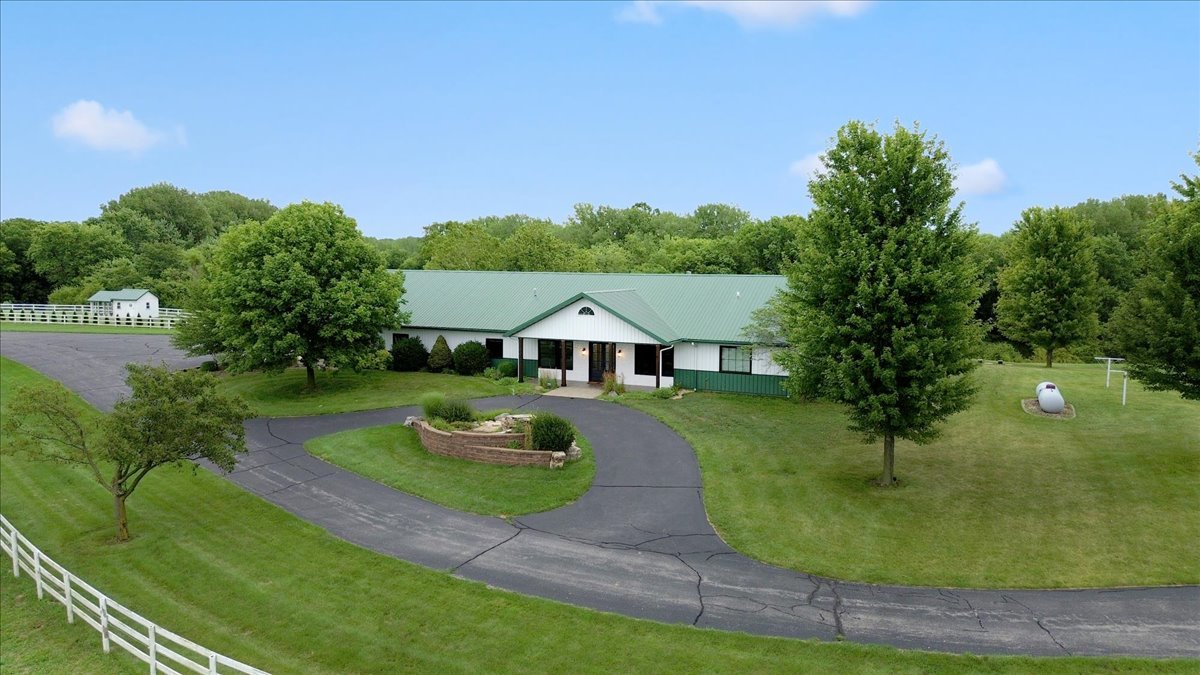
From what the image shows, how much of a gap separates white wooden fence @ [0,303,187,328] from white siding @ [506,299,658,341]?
Result: 137 ft

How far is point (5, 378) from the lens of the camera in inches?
1388

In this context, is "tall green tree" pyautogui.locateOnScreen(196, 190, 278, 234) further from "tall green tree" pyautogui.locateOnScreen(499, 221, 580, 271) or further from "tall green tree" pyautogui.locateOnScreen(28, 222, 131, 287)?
"tall green tree" pyautogui.locateOnScreen(499, 221, 580, 271)

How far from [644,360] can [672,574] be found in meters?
19.2

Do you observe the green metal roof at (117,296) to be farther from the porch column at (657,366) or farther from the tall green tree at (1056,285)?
the tall green tree at (1056,285)

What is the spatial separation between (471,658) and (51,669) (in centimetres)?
722

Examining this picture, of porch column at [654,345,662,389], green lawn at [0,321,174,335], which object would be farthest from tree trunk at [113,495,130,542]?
green lawn at [0,321,174,335]

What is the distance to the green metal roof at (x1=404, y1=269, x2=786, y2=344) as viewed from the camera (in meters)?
32.5

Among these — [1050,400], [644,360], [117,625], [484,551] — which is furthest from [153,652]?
[1050,400]

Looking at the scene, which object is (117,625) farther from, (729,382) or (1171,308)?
(1171,308)

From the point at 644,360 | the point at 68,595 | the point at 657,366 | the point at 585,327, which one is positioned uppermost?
the point at 585,327

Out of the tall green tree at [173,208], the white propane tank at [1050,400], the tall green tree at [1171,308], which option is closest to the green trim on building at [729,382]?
the white propane tank at [1050,400]

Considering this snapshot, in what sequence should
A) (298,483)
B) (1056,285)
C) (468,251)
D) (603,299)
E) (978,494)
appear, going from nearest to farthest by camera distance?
(978,494) → (298,483) → (603,299) → (1056,285) → (468,251)

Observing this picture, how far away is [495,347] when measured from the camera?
120ft

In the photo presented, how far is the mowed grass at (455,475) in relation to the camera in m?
18.6
